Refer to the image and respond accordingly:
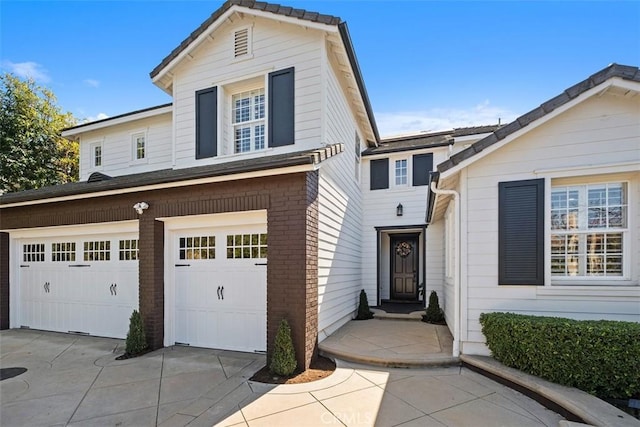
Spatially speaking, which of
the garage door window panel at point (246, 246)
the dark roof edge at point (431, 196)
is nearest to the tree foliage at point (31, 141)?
the garage door window panel at point (246, 246)

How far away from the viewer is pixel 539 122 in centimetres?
458

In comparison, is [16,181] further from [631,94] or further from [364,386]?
[631,94]

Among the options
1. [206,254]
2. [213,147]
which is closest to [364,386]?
[206,254]

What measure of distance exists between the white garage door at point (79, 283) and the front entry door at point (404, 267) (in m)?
7.70

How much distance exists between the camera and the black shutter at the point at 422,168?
378 inches

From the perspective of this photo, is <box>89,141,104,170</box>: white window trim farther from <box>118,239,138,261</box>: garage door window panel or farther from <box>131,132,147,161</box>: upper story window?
<box>118,239,138,261</box>: garage door window panel

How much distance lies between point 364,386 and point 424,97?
25.1 ft

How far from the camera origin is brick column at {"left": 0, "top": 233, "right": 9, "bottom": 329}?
8039 millimetres

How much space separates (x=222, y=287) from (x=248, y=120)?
3.59 metres

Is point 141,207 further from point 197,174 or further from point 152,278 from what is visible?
point 197,174

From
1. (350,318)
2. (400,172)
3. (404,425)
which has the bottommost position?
(350,318)

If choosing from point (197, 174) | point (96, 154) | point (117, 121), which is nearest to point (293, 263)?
point (197, 174)

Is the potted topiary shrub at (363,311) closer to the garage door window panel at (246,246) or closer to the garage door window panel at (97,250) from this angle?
the garage door window panel at (246,246)

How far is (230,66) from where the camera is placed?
686 cm
